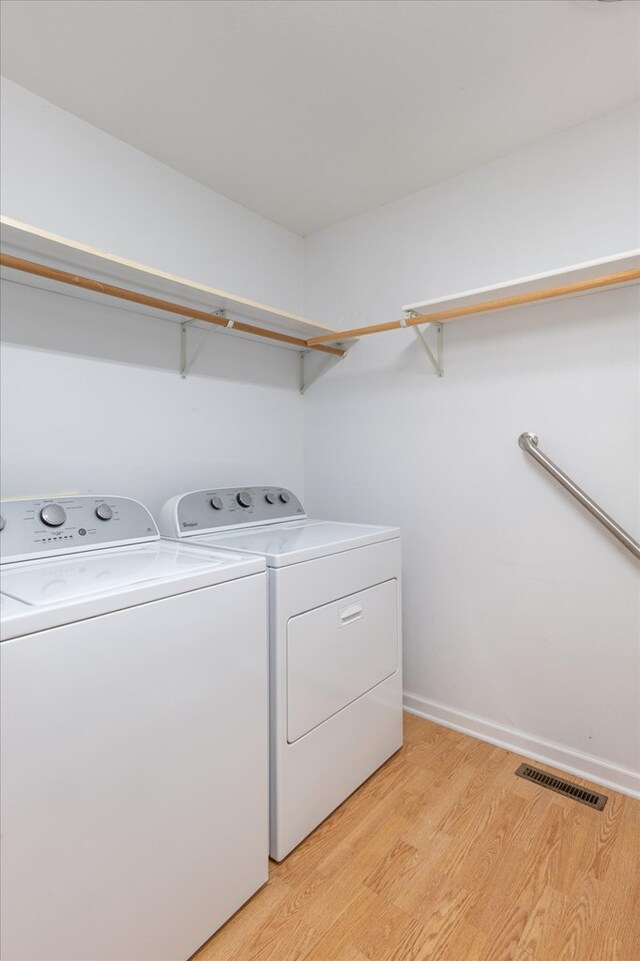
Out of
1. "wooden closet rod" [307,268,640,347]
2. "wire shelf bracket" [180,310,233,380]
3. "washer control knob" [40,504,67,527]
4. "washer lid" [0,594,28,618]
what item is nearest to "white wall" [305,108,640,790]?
"wooden closet rod" [307,268,640,347]

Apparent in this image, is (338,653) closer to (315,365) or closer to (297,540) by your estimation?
(297,540)

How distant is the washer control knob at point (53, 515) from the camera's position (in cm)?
144

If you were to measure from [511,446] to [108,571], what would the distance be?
5.14 ft

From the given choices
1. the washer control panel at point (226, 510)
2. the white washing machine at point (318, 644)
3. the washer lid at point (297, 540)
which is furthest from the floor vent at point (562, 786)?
the washer control panel at point (226, 510)

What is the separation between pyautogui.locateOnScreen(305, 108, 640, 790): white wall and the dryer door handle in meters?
0.64

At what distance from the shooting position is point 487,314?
2.04m

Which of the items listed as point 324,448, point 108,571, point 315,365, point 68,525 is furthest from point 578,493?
point 68,525

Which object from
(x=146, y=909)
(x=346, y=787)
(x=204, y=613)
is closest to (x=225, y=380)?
(x=204, y=613)

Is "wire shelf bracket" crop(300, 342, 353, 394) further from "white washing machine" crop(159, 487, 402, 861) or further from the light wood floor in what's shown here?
the light wood floor

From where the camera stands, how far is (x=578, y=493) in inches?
70.9

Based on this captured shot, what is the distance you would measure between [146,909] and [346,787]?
2.64 ft

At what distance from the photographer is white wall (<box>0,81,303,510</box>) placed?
5.39 ft

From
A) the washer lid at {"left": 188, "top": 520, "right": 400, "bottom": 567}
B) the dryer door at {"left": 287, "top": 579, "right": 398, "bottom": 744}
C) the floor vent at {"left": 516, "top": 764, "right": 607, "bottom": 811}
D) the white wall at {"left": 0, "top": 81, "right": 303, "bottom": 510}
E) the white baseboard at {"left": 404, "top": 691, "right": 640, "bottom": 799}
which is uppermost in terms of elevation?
the white wall at {"left": 0, "top": 81, "right": 303, "bottom": 510}

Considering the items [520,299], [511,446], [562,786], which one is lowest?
[562,786]
